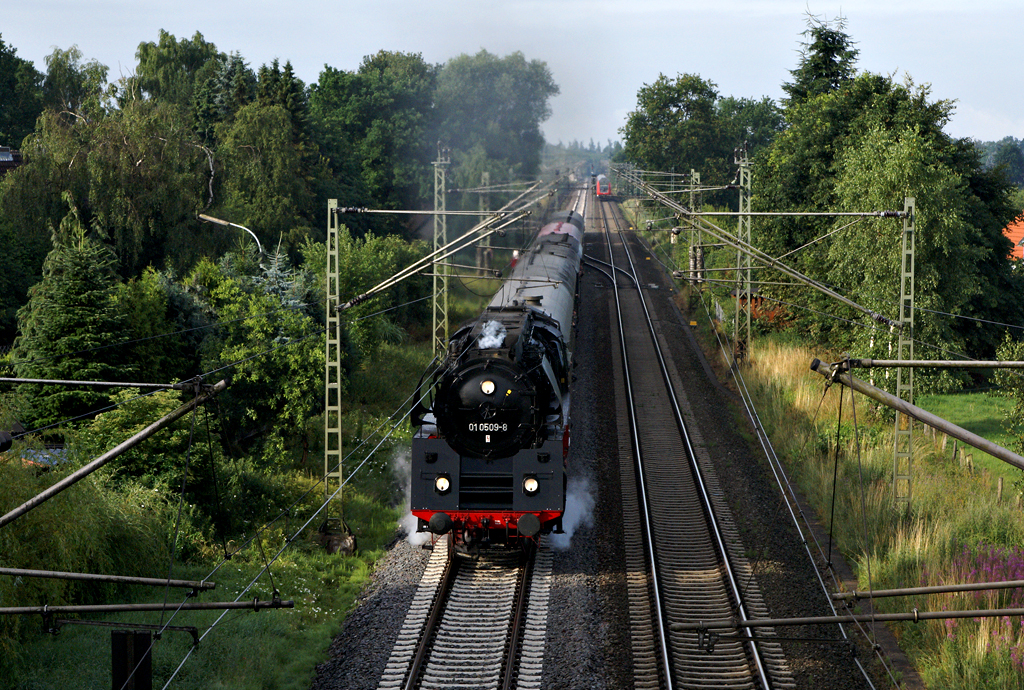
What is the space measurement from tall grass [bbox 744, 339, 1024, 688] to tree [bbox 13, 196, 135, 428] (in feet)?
56.5

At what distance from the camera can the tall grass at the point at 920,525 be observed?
11.5 metres

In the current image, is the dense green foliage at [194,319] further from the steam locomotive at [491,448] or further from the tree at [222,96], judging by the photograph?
the steam locomotive at [491,448]

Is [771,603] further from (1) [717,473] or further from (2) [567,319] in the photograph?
(2) [567,319]

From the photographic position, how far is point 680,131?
221 feet

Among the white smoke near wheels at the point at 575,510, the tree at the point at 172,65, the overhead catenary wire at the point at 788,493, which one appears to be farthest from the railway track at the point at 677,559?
the tree at the point at 172,65

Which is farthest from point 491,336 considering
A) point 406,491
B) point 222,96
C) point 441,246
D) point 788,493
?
point 222,96

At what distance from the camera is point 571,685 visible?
11.5 meters

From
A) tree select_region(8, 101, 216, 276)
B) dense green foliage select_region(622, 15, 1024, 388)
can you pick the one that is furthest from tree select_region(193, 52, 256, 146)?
dense green foliage select_region(622, 15, 1024, 388)

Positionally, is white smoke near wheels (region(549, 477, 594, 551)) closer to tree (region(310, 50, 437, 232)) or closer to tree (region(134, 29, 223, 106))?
tree (region(310, 50, 437, 232))

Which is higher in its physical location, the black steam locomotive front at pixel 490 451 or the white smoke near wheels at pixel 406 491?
the black steam locomotive front at pixel 490 451

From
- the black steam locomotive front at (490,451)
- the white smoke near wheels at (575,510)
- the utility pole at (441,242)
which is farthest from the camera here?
the utility pole at (441,242)

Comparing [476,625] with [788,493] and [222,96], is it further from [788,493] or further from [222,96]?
[222,96]

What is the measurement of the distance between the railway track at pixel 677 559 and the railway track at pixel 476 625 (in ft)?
5.27

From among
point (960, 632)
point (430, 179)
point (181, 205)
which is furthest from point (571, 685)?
point (430, 179)
